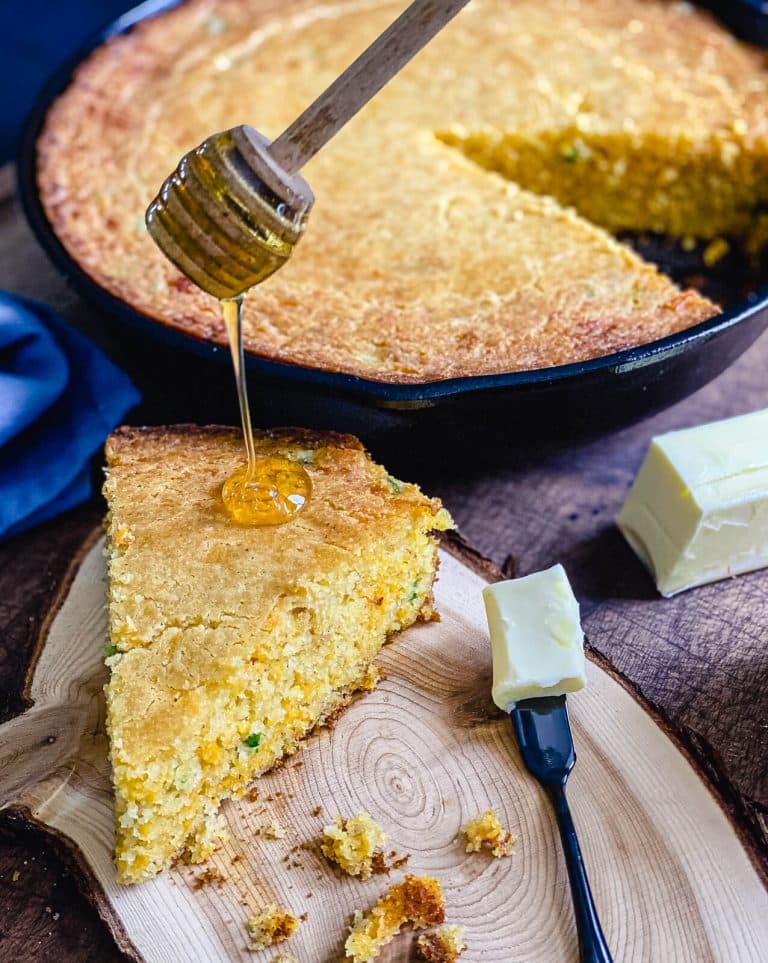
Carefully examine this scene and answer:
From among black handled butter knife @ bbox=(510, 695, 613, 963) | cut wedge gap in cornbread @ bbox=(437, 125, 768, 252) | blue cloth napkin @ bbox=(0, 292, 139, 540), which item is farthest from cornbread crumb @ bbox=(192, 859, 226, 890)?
cut wedge gap in cornbread @ bbox=(437, 125, 768, 252)

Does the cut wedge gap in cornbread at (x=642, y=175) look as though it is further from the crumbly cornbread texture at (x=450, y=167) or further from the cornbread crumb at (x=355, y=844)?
the cornbread crumb at (x=355, y=844)

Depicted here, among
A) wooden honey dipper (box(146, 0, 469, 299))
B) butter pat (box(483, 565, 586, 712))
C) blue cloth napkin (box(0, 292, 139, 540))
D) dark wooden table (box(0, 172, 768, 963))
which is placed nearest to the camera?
wooden honey dipper (box(146, 0, 469, 299))

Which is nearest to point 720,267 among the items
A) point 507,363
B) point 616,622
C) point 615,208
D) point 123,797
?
point 615,208

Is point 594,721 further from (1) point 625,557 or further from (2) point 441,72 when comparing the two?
(2) point 441,72

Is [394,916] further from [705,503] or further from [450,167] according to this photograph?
[450,167]

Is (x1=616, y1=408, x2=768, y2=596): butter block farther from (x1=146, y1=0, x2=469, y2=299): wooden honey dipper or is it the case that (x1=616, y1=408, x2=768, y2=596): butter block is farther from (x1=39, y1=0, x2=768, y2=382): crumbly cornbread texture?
(x1=146, y1=0, x2=469, y2=299): wooden honey dipper

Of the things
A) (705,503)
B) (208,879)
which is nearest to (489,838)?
(208,879)

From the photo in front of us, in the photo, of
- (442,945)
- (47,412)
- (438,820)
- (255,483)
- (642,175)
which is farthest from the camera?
(642,175)
